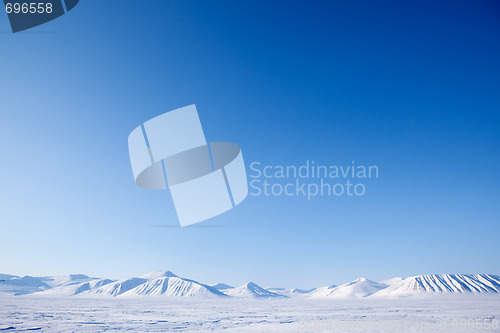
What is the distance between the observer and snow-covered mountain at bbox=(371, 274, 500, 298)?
16329cm

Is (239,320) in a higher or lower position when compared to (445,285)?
higher

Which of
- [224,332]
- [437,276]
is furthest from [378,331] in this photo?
[437,276]

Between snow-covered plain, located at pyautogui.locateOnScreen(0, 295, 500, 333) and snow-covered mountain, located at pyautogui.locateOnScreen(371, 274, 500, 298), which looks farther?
snow-covered mountain, located at pyautogui.locateOnScreen(371, 274, 500, 298)

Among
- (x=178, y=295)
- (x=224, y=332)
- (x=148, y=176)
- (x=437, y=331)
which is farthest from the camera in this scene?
(x=178, y=295)

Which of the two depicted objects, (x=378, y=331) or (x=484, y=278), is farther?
(x=484, y=278)

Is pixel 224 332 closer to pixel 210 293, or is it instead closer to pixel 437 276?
pixel 210 293

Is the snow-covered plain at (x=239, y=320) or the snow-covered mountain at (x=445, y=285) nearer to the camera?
the snow-covered plain at (x=239, y=320)

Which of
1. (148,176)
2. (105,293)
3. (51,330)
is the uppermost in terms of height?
(148,176)

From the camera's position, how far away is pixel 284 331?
98.7 ft

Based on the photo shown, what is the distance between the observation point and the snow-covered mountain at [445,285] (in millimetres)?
163288

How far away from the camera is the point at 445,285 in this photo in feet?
566

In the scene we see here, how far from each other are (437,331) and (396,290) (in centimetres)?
16690

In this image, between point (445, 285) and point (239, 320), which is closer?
point (239, 320)

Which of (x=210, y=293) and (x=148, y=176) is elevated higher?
(x=148, y=176)
